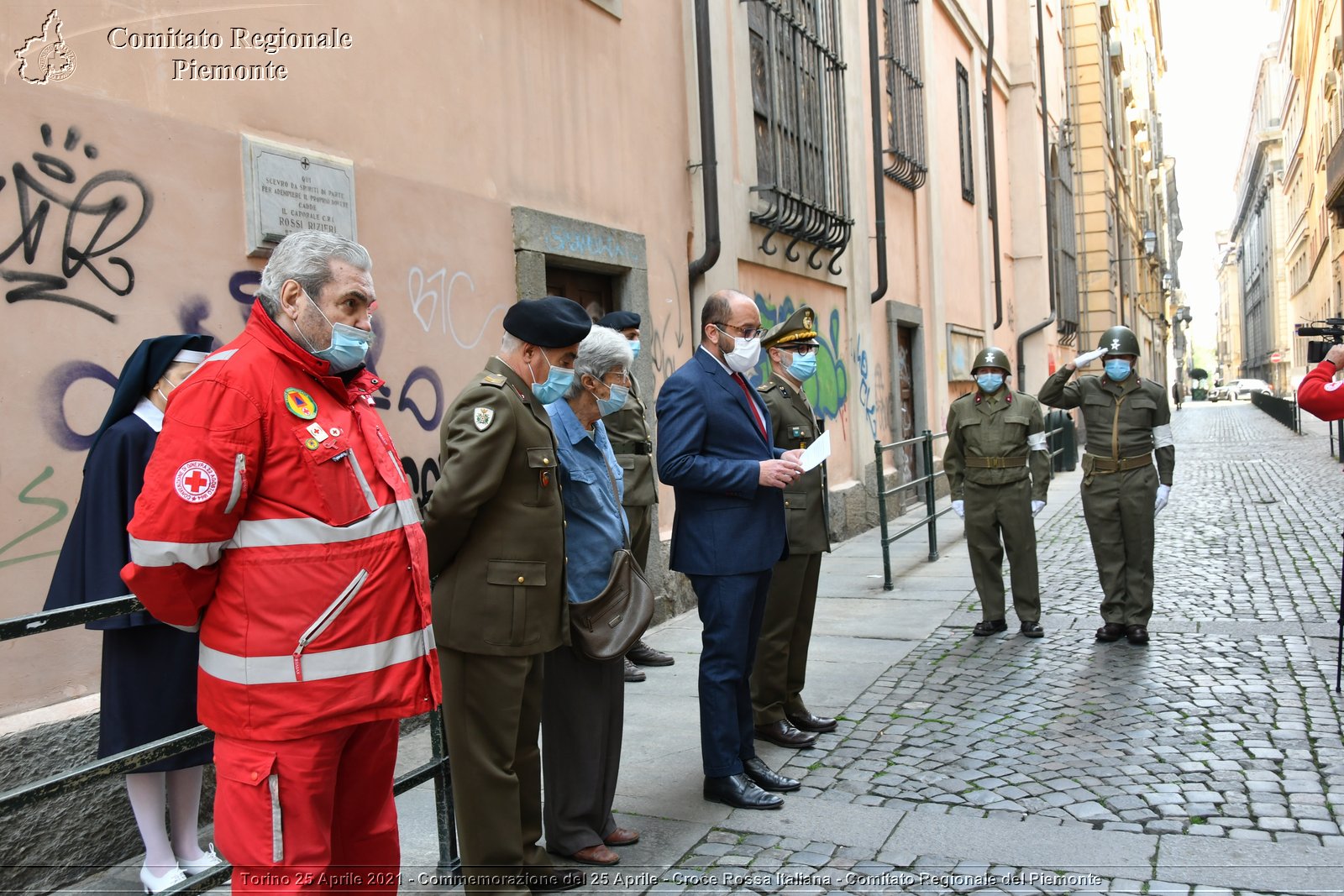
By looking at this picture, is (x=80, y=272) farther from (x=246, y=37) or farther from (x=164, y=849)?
(x=164, y=849)

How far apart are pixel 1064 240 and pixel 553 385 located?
23.4 meters

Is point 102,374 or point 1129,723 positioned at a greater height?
point 102,374

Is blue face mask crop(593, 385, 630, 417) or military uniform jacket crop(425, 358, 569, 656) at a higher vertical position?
blue face mask crop(593, 385, 630, 417)

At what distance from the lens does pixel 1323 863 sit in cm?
333

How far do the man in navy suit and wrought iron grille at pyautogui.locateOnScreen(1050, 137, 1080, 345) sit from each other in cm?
1982

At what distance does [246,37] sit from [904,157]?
1032 centimetres

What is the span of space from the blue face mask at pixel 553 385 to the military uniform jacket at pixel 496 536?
0.30ft

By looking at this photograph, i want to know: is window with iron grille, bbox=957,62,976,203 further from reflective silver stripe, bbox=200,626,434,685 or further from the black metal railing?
reflective silver stripe, bbox=200,626,434,685

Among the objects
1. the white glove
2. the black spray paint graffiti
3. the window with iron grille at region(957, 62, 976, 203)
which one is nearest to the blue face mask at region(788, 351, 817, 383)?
the white glove

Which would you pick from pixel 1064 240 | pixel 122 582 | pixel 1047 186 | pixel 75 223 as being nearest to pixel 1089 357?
pixel 75 223

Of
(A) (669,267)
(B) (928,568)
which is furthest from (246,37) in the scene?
(B) (928,568)

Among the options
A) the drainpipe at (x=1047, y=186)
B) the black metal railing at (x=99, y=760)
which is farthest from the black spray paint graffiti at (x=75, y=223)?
the drainpipe at (x=1047, y=186)

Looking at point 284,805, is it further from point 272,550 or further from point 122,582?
point 122,582

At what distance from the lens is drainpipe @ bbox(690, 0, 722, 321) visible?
8.27 meters
